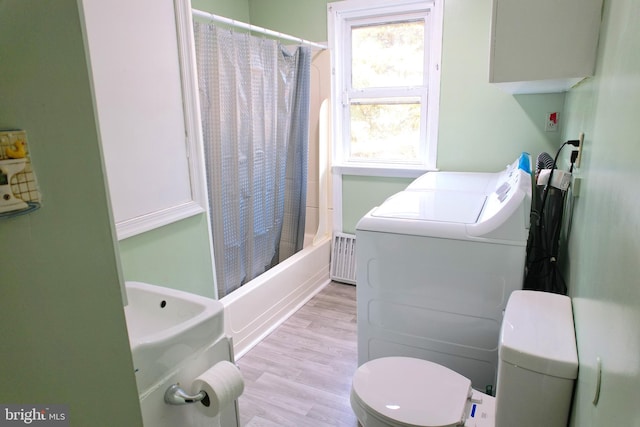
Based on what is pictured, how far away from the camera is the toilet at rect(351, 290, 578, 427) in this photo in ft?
3.15

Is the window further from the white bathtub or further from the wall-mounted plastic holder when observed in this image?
the wall-mounted plastic holder

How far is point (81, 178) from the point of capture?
2.09ft

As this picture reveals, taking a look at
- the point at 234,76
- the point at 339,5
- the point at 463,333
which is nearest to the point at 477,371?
the point at 463,333

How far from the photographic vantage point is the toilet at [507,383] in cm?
96

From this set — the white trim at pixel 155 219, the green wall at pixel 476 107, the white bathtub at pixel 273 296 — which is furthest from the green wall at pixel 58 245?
the green wall at pixel 476 107

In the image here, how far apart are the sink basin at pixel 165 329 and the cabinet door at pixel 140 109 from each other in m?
0.38

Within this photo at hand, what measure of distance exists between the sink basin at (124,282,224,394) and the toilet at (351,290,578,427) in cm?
60

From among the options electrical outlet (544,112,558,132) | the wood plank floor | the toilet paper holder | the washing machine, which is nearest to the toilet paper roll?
the toilet paper holder

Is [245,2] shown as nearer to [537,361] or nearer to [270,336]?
[270,336]

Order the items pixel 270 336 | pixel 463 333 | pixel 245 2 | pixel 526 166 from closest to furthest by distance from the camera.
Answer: pixel 463 333 < pixel 526 166 < pixel 270 336 < pixel 245 2

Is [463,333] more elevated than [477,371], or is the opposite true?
[463,333]

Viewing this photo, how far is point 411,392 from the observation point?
141cm

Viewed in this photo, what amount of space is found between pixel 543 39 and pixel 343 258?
235 cm

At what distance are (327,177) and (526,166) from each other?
1.65 meters
